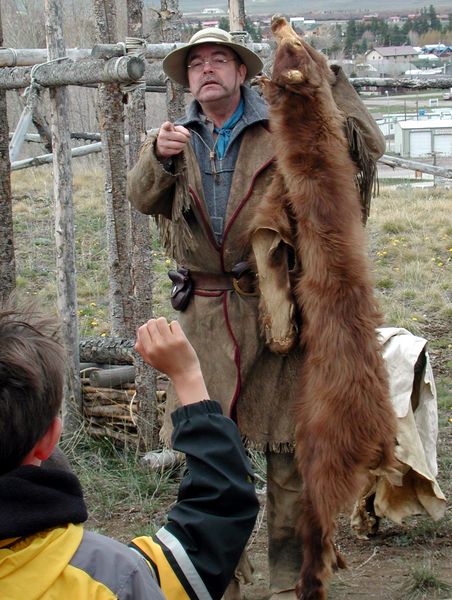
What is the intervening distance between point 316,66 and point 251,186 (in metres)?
0.52

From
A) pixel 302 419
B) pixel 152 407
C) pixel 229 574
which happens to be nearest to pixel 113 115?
pixel 152 407

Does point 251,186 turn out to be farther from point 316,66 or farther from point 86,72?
point 86,72

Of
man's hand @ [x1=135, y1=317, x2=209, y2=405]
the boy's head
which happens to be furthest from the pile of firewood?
the boy's head

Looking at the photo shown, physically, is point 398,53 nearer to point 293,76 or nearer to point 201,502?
point 293,76

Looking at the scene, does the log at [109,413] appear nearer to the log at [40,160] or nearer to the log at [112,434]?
the log at [112,434]

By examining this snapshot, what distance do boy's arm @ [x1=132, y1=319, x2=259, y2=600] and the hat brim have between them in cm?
209

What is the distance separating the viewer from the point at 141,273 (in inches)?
201

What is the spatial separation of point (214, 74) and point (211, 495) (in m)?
2.20

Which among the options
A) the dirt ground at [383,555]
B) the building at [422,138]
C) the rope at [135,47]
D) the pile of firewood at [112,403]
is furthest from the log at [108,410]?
the building at [422,138]

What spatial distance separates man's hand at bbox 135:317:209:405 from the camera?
1.64 metres

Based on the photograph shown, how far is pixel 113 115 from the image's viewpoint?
206 inches

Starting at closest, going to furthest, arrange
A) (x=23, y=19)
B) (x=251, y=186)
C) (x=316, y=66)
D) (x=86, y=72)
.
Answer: (x=316, y=66)
(x=251, y=186)
(x=86, y=72)
(x=23, y=19)

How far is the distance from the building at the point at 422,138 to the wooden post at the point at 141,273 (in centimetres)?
2926

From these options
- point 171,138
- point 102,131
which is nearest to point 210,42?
point 171,138
